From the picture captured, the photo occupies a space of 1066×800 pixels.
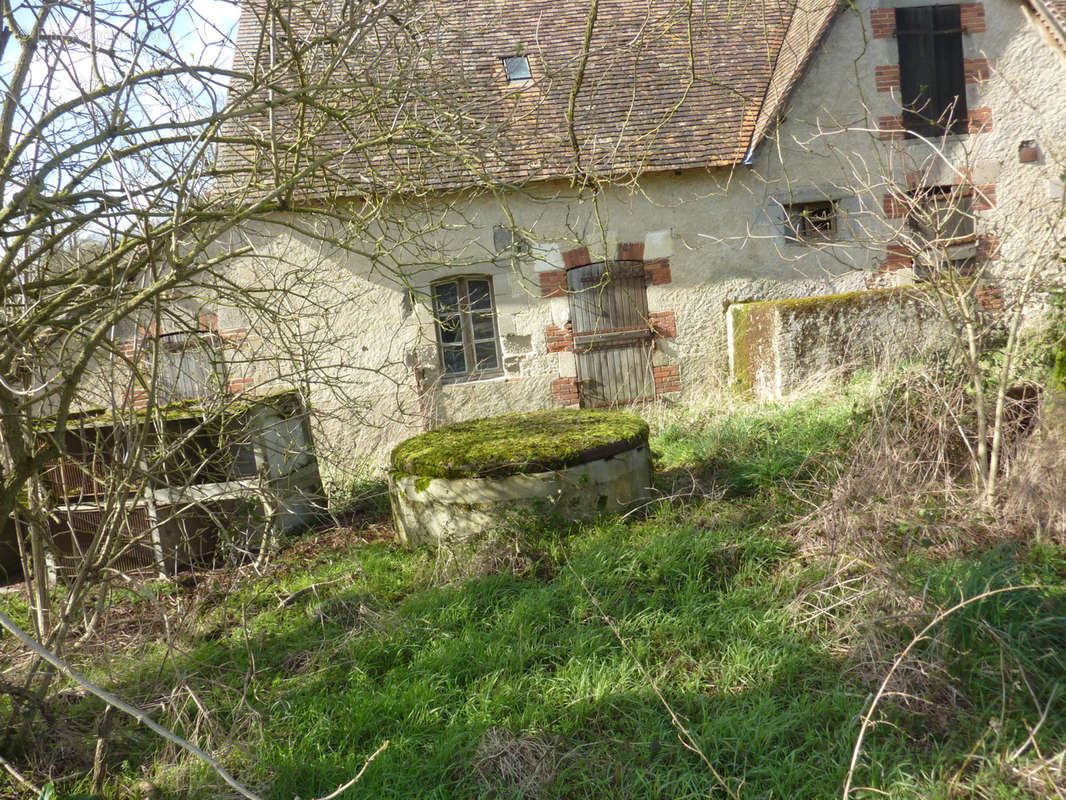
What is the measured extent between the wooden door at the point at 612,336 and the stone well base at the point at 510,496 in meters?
4.87

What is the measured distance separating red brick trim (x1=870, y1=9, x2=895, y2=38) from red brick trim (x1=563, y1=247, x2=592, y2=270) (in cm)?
465

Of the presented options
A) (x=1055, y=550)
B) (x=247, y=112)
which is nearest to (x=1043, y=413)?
(x=1055, y=550)

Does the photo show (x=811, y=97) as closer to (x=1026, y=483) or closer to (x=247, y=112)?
(x=1026, y=483)

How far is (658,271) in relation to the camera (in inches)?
386

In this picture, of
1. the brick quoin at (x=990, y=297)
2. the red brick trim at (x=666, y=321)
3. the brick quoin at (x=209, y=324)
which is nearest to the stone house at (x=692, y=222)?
the red brick trim at (x=666, y=321)

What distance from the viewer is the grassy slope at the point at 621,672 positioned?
2826 millimetres

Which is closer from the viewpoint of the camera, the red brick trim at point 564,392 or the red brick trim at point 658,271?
the red brick trim at point 658,271

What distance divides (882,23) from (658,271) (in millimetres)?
4268

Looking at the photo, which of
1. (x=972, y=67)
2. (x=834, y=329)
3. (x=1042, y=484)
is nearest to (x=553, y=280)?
(x=834, y=329)

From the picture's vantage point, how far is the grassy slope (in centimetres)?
283

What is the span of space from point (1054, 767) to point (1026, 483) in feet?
5.96

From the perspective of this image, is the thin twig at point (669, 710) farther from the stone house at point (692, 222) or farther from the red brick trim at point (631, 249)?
the red brick trim at point (631, 249)

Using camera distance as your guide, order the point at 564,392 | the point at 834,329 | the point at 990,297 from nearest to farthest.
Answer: the point at 990,297 < the point at 834,329 < the point at 564,392

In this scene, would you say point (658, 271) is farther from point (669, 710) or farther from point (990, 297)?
point (669, 710)
